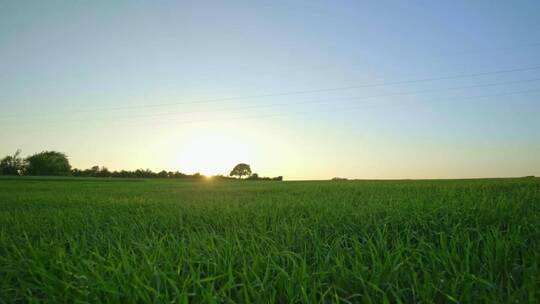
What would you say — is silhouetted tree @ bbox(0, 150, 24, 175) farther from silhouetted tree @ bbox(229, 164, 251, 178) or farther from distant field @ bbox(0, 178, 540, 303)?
distant field @ bbox(0, 178, 540, 303)

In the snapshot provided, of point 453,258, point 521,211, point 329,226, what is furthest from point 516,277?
point 521,211

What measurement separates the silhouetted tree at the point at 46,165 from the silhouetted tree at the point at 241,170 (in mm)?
45637

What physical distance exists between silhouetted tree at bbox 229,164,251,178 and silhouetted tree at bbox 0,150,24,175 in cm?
5608

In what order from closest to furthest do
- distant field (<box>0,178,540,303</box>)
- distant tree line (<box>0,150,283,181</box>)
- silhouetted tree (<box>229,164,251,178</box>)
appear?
distant field (<box>0,178,540,303</box>), distant tree line (<box>0,150,283,181</box>), silhouetted tree (<box>229,164,251,178</box>)

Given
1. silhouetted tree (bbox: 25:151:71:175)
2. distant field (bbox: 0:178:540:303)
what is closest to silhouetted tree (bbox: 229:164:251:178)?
silhouetted tree (bbox: 25:151:71:175)

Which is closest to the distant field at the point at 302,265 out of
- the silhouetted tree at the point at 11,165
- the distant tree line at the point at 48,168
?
the distant tree line at the point at 48,168

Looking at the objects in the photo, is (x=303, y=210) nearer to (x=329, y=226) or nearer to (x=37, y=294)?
(x=329, y=226)

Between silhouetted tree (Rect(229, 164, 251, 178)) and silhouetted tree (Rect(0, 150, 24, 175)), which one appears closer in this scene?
silhouetted tree (Rect(0, 150, 24, 175))

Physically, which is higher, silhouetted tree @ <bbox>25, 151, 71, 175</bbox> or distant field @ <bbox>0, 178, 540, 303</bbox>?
silhouetted tree @ <bbox>25, 151, 71, 175</bbox>

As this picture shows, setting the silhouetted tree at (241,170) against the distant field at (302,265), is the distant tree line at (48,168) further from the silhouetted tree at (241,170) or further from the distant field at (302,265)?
the distant field at (302,265)

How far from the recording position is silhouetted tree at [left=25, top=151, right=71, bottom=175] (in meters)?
75.2

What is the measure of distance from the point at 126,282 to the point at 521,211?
17.0ft

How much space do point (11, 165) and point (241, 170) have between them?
61215 millimetres

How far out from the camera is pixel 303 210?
5.83m
